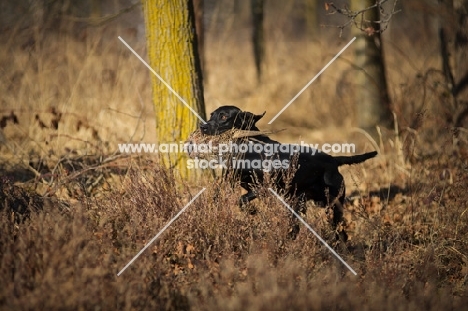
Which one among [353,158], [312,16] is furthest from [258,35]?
[353,158]

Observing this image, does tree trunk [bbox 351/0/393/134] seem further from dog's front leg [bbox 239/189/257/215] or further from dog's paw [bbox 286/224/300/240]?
dog's paw [bbox 286/224/300/240]

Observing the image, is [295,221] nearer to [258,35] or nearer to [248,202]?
[248,202]

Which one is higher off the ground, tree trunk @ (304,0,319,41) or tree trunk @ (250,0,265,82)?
tree trunk @ (304,0,319,41)

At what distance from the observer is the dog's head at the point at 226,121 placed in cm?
604

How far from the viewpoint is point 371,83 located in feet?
34.7

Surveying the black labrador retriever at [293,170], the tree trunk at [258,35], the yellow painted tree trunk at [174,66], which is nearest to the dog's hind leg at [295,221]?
the black labrador retriever at [293,170]

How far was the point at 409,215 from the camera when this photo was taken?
696 cm

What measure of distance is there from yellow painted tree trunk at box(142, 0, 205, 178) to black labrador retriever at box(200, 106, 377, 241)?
87 cm

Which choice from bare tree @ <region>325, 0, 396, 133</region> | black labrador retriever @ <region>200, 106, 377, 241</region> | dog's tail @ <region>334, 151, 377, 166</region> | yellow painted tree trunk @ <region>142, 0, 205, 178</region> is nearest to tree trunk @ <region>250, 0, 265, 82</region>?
bare tree @ <region>325, 0, 396, 133</region>

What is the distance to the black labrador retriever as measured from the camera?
5.91 meters

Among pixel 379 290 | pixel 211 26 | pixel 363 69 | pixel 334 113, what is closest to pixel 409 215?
pixel 379 290

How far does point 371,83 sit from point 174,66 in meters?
4.62

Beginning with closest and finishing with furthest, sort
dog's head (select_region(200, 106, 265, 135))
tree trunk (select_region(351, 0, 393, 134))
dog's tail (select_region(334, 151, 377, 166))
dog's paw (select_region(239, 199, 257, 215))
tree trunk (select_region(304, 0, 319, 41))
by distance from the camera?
dog's paw (select_region(239, 199, 257, 215)) → dog's head (select_region(200, 106, 265, 135)) → dog's tail (select_region(334, 151, 377, 166)) → tree trunk (select_region(351, 0, 393, 134)) → tree trunk (select_region(304, 0, 319, 41))

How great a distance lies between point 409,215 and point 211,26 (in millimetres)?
10418
